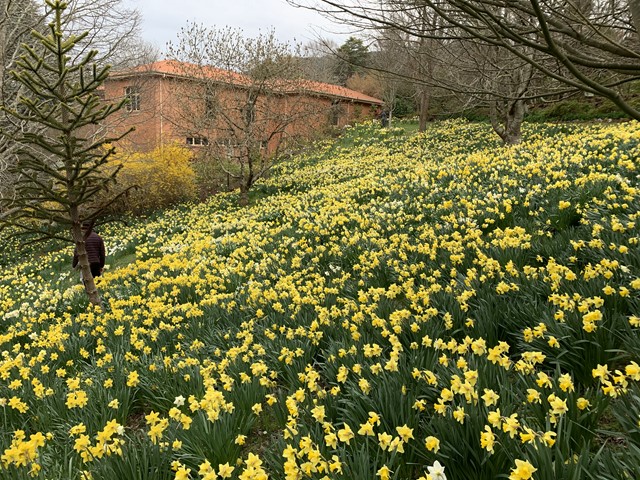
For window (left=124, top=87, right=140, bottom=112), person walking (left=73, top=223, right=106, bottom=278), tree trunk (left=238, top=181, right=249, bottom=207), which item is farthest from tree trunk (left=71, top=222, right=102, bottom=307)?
tree trunk (left=238, top=181, right=249, bottom=207)

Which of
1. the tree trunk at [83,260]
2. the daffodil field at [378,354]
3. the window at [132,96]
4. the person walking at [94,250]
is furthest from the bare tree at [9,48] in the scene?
the daffodil field at [378,354]

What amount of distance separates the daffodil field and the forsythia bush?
11388 mm

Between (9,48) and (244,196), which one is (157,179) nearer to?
(244,196)

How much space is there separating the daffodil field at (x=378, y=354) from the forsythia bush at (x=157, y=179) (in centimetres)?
1139

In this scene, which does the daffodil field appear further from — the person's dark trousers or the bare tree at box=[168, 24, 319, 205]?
the bare tree at box=[168, 24, 319, 205]

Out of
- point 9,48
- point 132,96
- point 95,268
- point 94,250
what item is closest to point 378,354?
point 94,250

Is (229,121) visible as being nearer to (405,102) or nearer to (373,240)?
(373,240)

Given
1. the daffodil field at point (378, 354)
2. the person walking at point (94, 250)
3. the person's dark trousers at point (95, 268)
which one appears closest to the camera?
the daffodil field at point (378, 354)

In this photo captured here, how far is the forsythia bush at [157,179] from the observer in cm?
1805

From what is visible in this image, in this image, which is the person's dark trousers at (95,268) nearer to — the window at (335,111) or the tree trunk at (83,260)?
the tree trunk at (83,260)

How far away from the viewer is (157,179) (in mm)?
18188

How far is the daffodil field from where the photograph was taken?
1789 millimetres

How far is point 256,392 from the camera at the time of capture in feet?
9.23

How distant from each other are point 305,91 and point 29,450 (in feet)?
51.5
